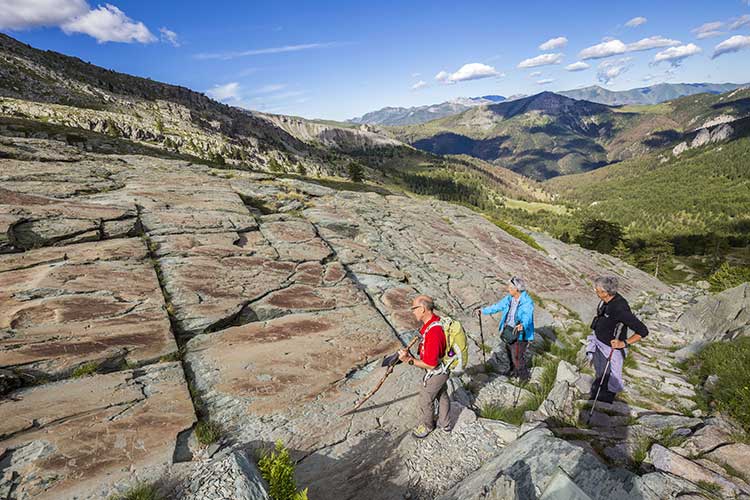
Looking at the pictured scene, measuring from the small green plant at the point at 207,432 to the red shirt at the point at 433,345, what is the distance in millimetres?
4485

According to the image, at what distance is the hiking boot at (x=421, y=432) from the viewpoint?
24.6 feet

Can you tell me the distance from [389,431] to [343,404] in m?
→ 1.31

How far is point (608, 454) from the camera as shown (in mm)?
6957

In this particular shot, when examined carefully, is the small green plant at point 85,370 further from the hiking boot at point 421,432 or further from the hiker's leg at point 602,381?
the hiker's leg at point 602,381

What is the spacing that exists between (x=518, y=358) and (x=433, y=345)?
5094 millimetres

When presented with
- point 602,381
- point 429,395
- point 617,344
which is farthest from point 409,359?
point 602,381

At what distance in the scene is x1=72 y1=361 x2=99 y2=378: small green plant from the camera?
762 centimetres

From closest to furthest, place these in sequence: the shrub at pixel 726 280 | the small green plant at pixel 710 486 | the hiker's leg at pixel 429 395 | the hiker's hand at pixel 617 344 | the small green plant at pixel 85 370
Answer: the small green plant at pixel 710 486, the hiker's leg at pixel 429 395, the small green plant at pixel 85 370, the hiker's hand at pixel 617 344, the shrub at pixel 726 280

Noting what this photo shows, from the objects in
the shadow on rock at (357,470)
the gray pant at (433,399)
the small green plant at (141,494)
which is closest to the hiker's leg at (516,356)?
the gray pant at (433,399)

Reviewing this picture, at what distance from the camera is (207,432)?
6.79 m

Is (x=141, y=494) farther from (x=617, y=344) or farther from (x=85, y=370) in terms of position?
(x=617, y=344)

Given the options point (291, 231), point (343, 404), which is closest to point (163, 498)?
point (343, 404)

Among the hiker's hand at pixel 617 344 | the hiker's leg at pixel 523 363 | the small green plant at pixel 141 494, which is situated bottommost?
the hiker's leg at pixel 523 363

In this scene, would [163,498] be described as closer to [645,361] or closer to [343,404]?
[343,404]
